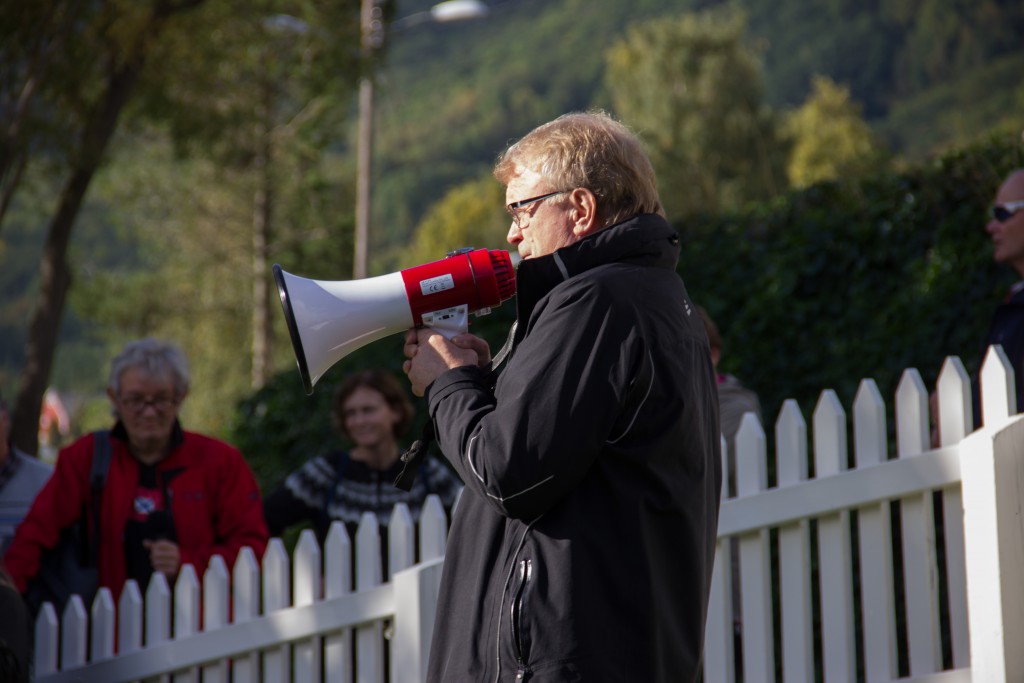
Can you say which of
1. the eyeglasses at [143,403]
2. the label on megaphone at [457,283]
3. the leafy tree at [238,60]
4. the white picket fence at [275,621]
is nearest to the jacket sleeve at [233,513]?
the white picket fence at [275,621]

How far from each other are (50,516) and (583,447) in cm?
287

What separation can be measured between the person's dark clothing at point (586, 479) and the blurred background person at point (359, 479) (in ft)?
7.82

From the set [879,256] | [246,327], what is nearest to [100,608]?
[879,256]

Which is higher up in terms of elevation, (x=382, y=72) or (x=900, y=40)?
(x=900, y=40)

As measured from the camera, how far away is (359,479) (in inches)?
186

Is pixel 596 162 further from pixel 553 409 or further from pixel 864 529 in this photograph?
pixel 864 529

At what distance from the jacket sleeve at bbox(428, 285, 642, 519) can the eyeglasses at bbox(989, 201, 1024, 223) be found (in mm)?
2290

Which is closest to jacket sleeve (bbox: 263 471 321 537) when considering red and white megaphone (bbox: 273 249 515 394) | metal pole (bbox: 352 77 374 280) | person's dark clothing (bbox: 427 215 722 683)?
red and white megaphone (bbox: 273 249 515 394)

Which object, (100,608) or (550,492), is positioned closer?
(550,492)

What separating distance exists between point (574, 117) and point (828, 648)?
1.80 m

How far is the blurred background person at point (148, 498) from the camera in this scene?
4285mm

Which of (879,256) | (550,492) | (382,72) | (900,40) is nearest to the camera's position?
(550,492)

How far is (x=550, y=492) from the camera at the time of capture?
207 centimetres

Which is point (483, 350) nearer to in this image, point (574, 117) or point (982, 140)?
point (574, 117)
